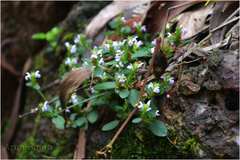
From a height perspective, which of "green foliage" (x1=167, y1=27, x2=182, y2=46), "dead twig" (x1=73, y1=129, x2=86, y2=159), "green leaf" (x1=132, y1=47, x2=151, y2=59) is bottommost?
"dead twig" (x1=73, y1=129, x2=86, y2=159)

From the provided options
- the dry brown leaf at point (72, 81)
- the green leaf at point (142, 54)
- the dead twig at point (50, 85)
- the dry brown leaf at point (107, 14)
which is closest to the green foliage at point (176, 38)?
the green leaf at point (142, 54)

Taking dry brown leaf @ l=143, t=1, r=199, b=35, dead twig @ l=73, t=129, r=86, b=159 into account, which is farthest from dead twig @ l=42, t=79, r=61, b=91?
dry brown leaf @ l=143, t=1, r=199, b=35

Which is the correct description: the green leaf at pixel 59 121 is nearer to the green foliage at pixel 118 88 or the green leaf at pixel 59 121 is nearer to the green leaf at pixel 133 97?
the green foliage at pixel 118 88

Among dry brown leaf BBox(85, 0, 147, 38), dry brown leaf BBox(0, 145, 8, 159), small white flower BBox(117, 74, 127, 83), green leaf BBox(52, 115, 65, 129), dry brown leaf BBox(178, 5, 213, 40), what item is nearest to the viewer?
small white flower BBox(117, 74, 127, 83)

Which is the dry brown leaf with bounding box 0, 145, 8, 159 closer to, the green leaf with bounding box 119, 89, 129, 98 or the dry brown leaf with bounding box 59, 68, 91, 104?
the dry brown leaf with bounding box 59, 68, 91, 104

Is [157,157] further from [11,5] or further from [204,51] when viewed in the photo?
[11,5]

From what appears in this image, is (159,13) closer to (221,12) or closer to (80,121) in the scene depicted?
(221,12)

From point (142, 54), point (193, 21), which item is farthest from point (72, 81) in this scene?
point (193, 21)

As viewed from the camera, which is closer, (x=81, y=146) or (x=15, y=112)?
(x=81, y=146)
